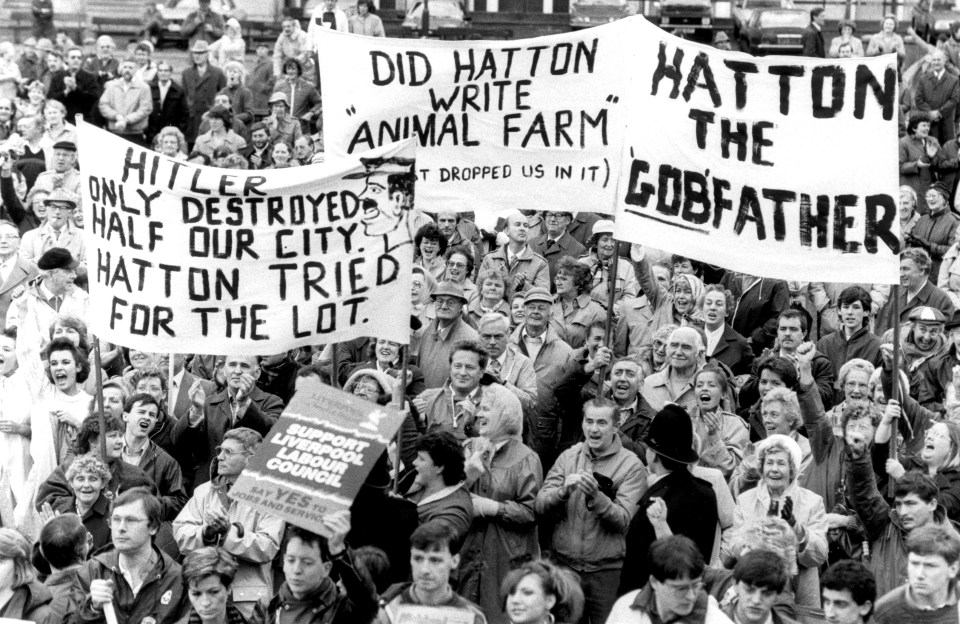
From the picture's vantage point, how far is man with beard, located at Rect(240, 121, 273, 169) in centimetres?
2005

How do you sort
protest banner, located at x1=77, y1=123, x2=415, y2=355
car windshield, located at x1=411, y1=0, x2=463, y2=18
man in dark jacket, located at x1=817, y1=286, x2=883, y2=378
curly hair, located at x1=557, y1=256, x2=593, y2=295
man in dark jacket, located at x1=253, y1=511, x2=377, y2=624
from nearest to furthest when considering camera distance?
man in dark jacket, located at x1=253, y1=511, x2=377, y2=624 → protest banner, located at x1=77, y1=123, x2=415, y2=355 → man in dark jacket, located at x1=817, y1=286, x2=883, y2=378 → curly hair, located at x1=557, y1=256, x2=593, y2=295 → car windshield, located at x1=411, y1=0, x2=463, y2=18

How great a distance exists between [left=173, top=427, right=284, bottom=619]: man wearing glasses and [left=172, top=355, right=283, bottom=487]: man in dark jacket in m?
1.07

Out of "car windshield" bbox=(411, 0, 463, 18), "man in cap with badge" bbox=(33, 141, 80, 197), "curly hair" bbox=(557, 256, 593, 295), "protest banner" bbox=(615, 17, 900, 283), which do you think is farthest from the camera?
"car windshield" bbox=(411, 0, 463, 18)

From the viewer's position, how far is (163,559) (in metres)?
9.50

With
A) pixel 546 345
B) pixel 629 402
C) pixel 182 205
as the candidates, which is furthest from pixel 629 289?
pixel 182 205

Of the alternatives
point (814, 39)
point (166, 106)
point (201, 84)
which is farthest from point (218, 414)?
point (814, 39)

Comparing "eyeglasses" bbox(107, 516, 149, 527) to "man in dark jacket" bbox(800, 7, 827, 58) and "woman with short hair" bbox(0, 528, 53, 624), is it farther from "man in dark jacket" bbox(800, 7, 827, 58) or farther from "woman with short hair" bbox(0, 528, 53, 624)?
"man in dark jacket" bbox(800, 7, 827, 58)

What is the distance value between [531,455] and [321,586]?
1.74 m

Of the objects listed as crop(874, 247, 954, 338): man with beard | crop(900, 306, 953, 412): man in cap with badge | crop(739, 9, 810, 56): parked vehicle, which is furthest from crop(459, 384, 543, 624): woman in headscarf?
crop(739, 9, 810, 56): parked vehicle

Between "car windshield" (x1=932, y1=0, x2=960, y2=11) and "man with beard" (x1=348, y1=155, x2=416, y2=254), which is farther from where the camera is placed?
"car windshield" (x1=932, y1=0, x2=960, y2=11)

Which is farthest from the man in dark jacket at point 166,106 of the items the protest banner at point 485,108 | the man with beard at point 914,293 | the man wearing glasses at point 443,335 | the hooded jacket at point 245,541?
the hooded jacket at point 245,541

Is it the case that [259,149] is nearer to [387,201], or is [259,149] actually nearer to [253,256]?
[253,256]

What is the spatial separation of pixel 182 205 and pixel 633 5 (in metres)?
19.2

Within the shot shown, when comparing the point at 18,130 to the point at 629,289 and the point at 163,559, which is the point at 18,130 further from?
the point at 163,559
